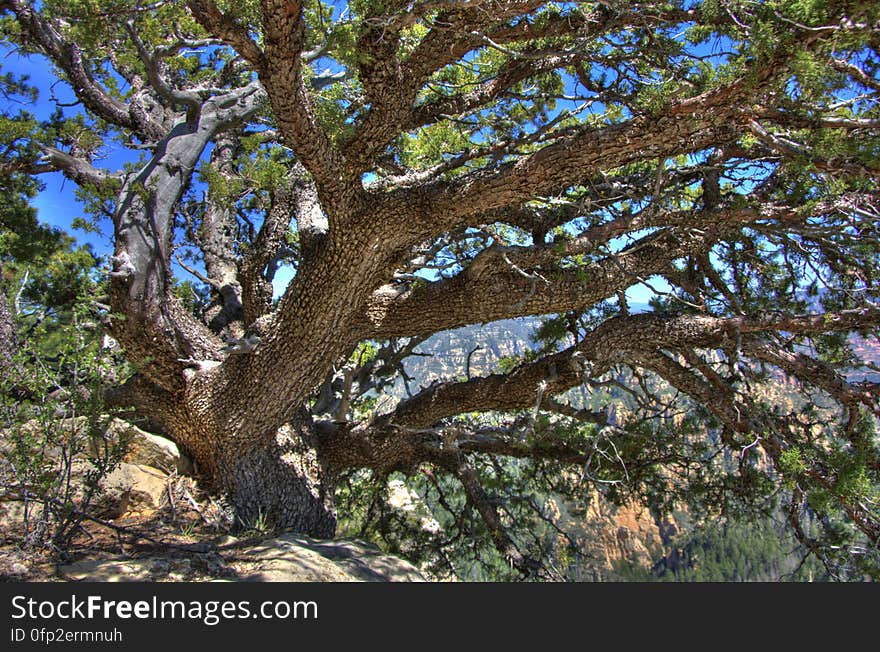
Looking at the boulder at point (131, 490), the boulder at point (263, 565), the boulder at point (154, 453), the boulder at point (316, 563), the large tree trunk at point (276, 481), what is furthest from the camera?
the boulder at point (154, 453)

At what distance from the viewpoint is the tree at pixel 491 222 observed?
281 centimetres

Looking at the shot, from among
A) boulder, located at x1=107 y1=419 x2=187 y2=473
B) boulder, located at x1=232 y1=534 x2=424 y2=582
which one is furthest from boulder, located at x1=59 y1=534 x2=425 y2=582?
boulder, located at x1=107 y1=419 x2=187 y2=473

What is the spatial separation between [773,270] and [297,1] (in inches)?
181

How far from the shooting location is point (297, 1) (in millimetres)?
2543

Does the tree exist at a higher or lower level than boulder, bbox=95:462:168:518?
higher

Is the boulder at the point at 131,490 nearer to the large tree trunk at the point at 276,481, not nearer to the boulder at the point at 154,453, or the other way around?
the boulder at the point at 154,453

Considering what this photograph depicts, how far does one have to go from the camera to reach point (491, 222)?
13.9 ft

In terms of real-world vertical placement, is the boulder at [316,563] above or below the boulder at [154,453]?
below

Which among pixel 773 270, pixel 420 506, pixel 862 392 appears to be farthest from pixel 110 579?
pixel 773 270

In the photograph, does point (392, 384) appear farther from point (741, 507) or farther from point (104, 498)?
point (741, 507)

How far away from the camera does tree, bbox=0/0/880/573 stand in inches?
111

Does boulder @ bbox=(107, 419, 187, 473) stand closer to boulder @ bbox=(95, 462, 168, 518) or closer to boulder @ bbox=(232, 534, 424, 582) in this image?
boulder @ bbox=(95, 462, 168, 518)

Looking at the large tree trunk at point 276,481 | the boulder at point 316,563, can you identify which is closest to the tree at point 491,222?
the large tree trunk at point 276,481

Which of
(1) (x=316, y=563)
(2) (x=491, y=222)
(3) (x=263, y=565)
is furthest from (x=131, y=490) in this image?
(2) (x=491, y=222)
